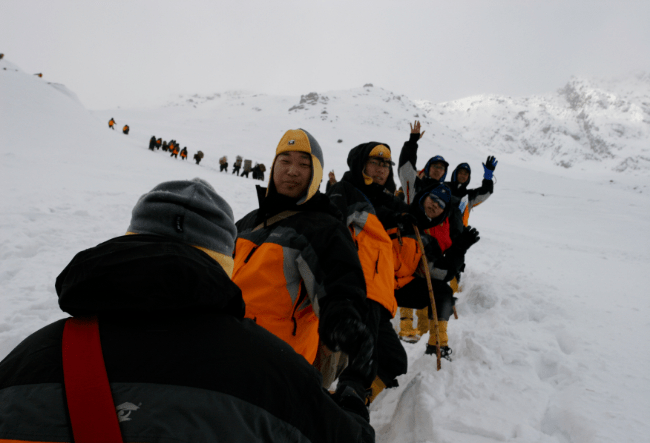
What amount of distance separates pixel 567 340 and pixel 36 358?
4276 millimetres

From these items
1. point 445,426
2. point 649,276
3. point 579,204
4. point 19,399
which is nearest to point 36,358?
point 19,399

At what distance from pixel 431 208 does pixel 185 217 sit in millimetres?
3017

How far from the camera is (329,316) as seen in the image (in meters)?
1.45

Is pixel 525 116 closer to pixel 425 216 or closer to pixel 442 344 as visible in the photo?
pixel 425 216

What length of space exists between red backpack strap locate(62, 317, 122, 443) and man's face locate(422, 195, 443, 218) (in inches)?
129

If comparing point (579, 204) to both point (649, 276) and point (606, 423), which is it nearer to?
point (649, 276)

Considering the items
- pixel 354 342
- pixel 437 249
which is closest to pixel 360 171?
pixel 437 249

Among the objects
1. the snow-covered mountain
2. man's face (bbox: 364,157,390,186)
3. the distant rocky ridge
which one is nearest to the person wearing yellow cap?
man's face (bbox: 364,157,390,186)

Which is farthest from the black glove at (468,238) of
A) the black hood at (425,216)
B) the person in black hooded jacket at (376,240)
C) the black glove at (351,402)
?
the black glove at (351,402)

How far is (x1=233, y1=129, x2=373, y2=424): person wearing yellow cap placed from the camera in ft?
4.68

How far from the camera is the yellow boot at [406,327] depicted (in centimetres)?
402

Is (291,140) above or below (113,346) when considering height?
above

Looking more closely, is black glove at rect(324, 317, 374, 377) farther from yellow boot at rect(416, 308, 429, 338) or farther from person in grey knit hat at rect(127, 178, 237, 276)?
yellow boot at rect(416, 308, 429, 338)

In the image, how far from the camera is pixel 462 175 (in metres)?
5.27
